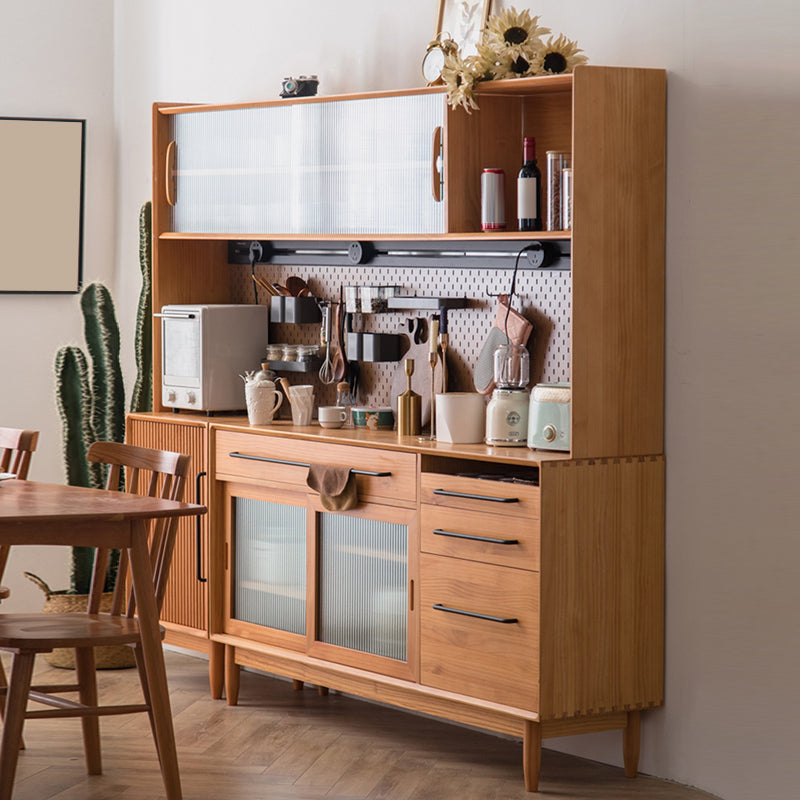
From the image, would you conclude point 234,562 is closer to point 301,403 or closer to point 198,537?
point 198,537

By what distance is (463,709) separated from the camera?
13.7 ft

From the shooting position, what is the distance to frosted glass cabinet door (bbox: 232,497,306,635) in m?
4.72

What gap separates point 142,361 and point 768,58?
2.84 metres

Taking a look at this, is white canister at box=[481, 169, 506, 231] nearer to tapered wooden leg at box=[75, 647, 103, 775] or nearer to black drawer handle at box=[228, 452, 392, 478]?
black drawer handle at box=[228, 452, 392, 478]

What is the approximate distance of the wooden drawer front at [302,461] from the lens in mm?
4328

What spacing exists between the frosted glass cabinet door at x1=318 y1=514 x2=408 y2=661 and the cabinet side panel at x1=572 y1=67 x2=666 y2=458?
741 mm

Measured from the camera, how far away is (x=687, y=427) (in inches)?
161

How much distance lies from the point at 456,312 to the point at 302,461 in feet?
2.37

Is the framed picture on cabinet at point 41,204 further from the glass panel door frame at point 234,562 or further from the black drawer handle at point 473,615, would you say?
the black drawer handle at point 473,615

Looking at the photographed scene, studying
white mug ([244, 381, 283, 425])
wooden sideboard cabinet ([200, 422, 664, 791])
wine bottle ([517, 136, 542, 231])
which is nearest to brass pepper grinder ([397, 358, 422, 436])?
wooden sideboard cabinet ([200, 422, 664, 791])

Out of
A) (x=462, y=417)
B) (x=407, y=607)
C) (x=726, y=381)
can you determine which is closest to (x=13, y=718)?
(x=407, y=607)

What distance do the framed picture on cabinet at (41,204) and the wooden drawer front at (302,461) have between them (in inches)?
60.8

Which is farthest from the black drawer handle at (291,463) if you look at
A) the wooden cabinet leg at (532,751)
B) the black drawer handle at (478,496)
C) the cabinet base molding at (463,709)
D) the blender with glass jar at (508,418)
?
the wooden cabinet leg at (532,751)

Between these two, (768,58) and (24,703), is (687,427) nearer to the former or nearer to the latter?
(768,58)
